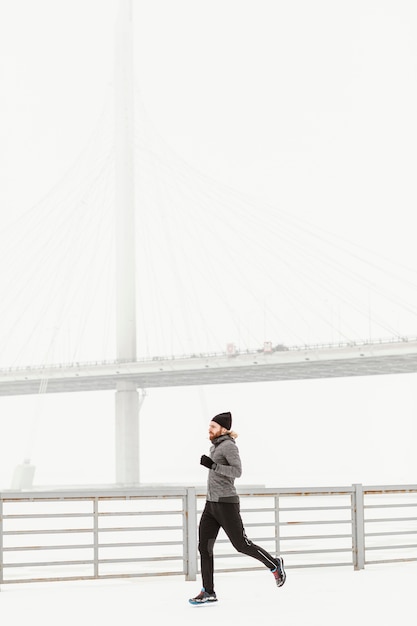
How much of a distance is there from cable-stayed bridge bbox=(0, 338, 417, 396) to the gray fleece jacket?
39.7 m

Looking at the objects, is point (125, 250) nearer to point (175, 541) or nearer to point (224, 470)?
point (175, 541)

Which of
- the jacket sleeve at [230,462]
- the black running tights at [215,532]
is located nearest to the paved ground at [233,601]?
the black running tights at [215,532]

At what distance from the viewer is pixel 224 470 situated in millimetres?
7977

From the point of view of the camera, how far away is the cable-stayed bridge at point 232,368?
4797 centimetres

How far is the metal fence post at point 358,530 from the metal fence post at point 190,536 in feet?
5.12

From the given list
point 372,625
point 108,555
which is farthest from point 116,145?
point 372,625

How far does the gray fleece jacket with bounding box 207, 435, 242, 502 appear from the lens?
798cm

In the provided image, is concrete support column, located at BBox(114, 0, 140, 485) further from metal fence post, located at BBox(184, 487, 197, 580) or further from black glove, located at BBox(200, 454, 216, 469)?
black glove, located at BBox(200, 454, 216, 469)

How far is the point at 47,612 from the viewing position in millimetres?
7781

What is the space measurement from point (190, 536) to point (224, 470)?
167 centimetres

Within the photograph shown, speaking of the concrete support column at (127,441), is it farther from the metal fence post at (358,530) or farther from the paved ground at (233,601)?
the paved ground at (233,601)

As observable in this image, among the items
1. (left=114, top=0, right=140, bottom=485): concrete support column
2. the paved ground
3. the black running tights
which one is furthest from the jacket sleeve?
(left=114, top=0, right=140, bottom=485): concrete support column

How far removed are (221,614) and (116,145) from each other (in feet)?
161

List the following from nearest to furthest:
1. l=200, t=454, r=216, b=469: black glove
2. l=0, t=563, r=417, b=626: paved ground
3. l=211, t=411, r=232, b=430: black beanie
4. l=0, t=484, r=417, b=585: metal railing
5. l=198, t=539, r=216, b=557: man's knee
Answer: l=0, t=563, r=417, b=626: paved ground, l=200, t=454, r=216, b=469: black glove, l=211, t=411, r=232, b=430: black beanie, l=198, t=539, r=216, b=557: man's knee, l=0, t=484, r=417, b=585: metal railing
